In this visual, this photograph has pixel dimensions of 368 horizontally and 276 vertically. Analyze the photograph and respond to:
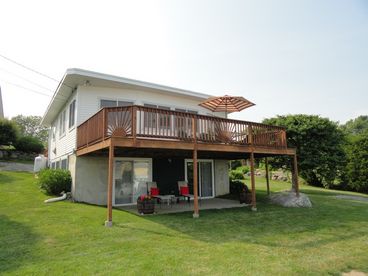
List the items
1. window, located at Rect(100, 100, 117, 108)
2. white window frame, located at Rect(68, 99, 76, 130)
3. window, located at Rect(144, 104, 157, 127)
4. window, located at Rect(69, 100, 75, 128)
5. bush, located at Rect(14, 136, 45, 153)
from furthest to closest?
bush, located at Rect(14, 136, 45, 153), window, located at Rect(69, 100, 75, 128), white window frame, located at Rect(68, 99, 76, 130), window, located at Rect(100, 100, 117, 108), window, located at Rect(144, 104, 157, 127)

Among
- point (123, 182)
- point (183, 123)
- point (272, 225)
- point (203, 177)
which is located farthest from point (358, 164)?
point (123, 182)

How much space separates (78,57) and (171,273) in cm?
1318

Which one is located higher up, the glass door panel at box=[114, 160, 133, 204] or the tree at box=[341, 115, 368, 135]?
the tree at box=[341, 115, 368, 135]

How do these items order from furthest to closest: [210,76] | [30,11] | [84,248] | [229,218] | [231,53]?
[210,76] → [231,53] → [30,11] → [229,218] → [84,248]

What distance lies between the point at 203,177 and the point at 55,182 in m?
6.76

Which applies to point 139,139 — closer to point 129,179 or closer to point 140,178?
point 129,179

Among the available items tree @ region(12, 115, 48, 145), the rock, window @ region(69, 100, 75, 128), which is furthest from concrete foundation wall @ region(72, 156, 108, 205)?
tree @ region(12, 115, 48, 145)

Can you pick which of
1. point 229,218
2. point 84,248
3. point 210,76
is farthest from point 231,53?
point 84,248

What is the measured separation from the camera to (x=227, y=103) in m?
11.4

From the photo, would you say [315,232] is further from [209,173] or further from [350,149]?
[350,149]

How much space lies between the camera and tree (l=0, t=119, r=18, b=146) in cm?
2259

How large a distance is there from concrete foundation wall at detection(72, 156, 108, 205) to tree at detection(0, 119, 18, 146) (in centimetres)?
1681

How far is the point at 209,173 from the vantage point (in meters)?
13.7

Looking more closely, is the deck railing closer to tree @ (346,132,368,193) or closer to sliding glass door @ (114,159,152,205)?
sliding glass door @ (114,159,152,205)
